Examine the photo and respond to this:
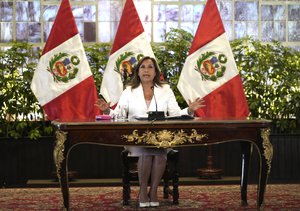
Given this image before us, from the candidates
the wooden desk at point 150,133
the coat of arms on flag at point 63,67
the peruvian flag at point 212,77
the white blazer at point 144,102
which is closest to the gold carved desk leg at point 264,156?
the wooden desk at point 150,133

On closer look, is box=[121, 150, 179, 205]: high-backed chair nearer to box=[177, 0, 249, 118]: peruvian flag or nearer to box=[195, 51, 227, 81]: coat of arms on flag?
box=[177, 0, 249, 118]: peruvian flag

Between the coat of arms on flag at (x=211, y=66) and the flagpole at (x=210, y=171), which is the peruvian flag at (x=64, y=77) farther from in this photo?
the flagpole at (x=210, y=171)

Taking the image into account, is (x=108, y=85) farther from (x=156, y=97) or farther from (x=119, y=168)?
(x=156, y=97)

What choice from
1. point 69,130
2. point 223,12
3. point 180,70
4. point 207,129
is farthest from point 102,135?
point 223,12

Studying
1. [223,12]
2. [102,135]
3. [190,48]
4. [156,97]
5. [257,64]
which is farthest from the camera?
[223,12]

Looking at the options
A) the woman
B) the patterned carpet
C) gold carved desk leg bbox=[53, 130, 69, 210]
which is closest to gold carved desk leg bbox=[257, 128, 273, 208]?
the patterned carpet

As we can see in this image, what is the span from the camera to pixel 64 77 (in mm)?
7805

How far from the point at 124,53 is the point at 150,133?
8.83 feet

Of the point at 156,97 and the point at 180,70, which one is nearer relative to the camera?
the point at 156,97

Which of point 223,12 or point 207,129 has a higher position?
point 223,12

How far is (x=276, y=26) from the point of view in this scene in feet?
30.9

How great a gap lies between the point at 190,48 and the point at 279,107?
1302 millimetres

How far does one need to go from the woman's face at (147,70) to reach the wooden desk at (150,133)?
703 mm

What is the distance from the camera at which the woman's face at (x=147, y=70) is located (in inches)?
241
